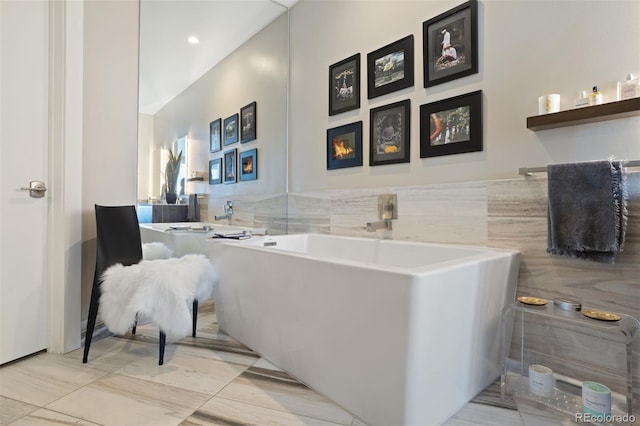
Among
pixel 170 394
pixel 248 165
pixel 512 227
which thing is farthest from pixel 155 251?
pixel 512 227

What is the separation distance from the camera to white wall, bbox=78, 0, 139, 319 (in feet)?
6.09

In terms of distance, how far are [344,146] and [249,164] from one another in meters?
0.98

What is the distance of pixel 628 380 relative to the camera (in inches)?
45.1

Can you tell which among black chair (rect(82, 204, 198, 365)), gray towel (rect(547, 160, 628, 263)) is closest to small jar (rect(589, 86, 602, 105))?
gray towel (rect(547, 160, 628, 263))

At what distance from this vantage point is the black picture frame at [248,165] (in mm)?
2934

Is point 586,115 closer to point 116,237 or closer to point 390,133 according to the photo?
point 390,133

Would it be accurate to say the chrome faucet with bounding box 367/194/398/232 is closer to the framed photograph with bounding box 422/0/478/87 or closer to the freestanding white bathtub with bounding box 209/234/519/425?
the freestanding white bathtub with bounding box 209/234/519/425

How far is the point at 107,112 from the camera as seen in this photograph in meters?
1.96

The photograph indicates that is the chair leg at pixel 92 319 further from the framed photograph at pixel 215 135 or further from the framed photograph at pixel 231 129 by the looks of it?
the framed photograph at pixel 231 129

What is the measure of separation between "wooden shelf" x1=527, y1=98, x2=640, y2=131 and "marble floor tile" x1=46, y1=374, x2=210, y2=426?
76.5 inches

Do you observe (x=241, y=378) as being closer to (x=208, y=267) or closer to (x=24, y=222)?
(x=208, y=267)

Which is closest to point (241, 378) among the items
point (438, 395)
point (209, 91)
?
point (438, 395)

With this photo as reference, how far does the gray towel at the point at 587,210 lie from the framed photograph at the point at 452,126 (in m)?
0.48

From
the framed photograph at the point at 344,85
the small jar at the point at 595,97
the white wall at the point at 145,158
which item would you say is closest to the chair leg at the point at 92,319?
the white wall at the point at 145,158
